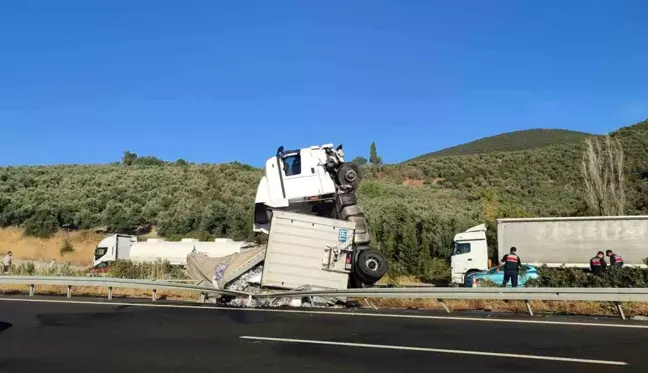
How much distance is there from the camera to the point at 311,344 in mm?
9312

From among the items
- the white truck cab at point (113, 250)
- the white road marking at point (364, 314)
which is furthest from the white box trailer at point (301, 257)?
the white truck cab at point (113, 250)

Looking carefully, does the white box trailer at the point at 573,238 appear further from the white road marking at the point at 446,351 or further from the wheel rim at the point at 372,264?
the white road marking at the point at 446,351

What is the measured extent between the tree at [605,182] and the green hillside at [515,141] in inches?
2518

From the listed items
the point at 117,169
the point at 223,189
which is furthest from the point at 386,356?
the point at 117,169

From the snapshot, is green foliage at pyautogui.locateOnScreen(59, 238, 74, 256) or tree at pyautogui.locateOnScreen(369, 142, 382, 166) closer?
green foliage at pyautogui.locateOnScreen(59, 238, 74, 256)

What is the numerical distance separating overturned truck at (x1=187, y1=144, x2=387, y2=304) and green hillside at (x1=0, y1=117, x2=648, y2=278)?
36.7 feet

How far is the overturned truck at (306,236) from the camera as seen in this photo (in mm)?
15680

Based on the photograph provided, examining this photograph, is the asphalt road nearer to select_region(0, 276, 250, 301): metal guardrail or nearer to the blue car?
select_region(0, 276, 250, 301): metal guardrail

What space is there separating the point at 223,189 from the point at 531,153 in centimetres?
3410

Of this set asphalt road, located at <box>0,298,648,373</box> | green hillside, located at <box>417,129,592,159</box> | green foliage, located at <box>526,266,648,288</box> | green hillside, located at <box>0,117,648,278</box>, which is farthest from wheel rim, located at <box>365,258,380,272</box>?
green hillside, located at <box>417,129,592,159</box>

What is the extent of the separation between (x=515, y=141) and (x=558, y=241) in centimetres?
8826

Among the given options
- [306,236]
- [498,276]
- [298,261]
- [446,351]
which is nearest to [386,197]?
[498,276]

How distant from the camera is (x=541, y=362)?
749 cm

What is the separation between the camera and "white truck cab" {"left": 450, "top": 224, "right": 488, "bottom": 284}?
2666cm
